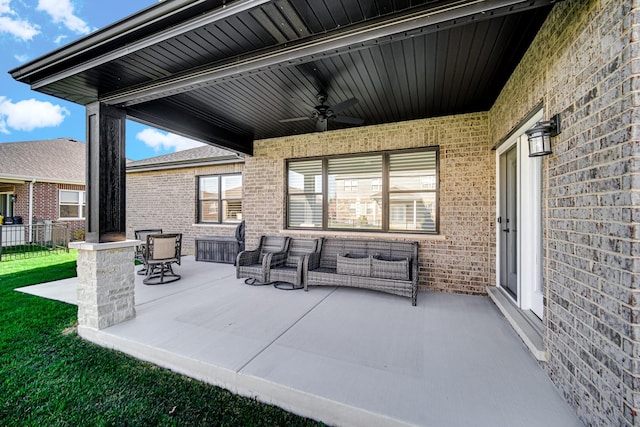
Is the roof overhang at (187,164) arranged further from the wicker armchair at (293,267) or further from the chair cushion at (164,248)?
the wicker armchair at (293,267)

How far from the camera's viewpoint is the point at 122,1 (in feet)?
68.0

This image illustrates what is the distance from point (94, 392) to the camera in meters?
2.44

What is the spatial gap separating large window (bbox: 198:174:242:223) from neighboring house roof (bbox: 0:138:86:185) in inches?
337

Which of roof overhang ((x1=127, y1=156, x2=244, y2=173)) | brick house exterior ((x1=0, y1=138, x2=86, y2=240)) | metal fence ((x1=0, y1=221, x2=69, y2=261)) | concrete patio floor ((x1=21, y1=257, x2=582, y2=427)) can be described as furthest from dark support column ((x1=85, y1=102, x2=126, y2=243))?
brick house exterior ((x1=0, y1=138, x2=86, y2=240))

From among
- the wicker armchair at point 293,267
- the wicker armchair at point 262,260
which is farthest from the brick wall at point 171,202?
the wicker armchair at point 293,267

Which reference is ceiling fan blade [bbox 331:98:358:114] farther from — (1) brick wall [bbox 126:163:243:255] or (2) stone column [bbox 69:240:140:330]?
(1) brick wall [bbox 126:163:243:255]

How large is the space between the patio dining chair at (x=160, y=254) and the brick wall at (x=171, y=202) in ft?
9.53

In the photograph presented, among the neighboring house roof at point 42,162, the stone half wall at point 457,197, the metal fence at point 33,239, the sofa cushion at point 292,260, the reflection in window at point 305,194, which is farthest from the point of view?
the neighboring house roof at point 42,162

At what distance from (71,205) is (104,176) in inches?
525

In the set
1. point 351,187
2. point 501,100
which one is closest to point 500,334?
point 501,100

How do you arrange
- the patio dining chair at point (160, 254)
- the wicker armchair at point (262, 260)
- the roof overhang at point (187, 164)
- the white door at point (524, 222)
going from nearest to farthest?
the white door at point (524, 222), the wicker armchair at point (262, 260), the patio dining chair at point (160, 254), the roof overhang at point (187, 164)

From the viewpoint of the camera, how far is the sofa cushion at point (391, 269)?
14.9ft

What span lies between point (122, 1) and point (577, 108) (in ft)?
97.9

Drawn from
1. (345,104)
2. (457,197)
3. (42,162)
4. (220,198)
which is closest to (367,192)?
(457,197)
